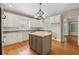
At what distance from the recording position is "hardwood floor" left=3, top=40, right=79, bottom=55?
4.86 ft

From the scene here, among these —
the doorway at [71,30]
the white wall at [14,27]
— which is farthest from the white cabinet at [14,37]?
the doorway at [71,30]

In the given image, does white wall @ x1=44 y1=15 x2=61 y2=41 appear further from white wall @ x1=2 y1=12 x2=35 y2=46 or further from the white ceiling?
white wall @ x1=2 y1=12 x2=35 y2=46

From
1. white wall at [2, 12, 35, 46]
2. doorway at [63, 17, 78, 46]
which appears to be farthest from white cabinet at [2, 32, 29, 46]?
doorway at [63, 17, 78, 46]

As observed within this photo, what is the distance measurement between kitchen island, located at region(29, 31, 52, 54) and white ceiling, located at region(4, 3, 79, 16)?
0.37 m

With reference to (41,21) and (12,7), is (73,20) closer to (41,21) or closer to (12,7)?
(41,21)

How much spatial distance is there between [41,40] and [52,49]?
0.84ft

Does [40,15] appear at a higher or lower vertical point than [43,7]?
lower

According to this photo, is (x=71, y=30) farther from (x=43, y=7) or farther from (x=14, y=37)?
(x=14, y=37)

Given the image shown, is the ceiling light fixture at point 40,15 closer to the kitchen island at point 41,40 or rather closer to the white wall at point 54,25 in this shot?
the white wall at point 54,25

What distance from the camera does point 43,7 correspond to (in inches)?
59.5

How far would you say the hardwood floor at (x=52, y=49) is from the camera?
4.86 ft

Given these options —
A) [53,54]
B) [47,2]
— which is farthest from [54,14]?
[53,54]

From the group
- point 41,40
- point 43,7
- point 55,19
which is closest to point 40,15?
point 43,7

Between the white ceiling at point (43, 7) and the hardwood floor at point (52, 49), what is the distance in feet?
1.85
